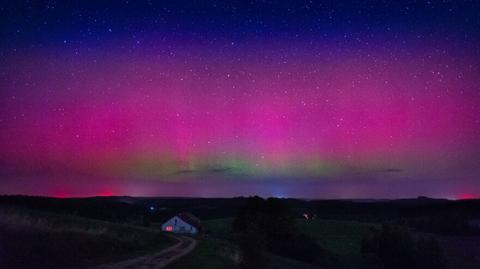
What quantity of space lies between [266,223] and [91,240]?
6211 centimetres

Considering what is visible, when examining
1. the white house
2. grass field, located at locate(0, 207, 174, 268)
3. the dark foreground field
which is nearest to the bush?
the dark foreground field

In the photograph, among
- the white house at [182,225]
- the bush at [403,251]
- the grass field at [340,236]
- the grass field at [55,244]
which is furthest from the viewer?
the white house at [182,225]

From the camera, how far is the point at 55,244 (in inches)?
1118

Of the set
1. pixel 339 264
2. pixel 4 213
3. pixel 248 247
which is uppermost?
pixel 4 213

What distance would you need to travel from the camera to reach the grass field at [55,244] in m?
23.5

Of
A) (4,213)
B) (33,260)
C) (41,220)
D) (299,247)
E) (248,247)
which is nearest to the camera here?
(33,260)

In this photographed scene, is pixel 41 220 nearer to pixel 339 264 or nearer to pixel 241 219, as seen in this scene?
pixel 339 264

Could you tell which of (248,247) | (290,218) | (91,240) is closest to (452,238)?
(290,218)

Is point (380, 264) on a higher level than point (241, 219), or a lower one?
lower

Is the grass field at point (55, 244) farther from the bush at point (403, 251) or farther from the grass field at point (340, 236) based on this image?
the grass field at point (340, 236)

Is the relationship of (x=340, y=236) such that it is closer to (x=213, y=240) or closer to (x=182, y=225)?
(x=182, y=225)

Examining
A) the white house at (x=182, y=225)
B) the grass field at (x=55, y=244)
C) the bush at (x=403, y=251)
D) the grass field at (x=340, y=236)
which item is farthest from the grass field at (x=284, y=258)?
the grass field at (x=55, y=244)

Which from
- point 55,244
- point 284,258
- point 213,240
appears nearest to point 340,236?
point 284,258

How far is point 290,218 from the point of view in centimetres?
9588
